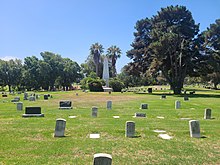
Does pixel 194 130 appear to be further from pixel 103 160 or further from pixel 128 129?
pixel 103 160

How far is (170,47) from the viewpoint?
149 feet

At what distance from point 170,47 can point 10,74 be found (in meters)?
58.5

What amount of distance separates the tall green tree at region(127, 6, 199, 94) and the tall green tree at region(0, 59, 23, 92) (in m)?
47.6

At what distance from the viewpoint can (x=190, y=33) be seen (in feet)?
156

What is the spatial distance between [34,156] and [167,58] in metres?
44.4

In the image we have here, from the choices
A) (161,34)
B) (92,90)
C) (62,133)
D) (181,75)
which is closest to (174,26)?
(161,34)

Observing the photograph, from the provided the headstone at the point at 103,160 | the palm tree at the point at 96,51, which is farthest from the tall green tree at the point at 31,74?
the headstone at the point at 103,160

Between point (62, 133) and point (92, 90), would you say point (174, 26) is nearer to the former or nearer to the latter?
point (92, 90)

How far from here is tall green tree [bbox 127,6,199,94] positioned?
44425 millimetres

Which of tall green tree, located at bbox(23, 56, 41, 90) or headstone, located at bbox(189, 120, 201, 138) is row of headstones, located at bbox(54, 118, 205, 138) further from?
tall green tree, located at bbox(23, 56, 41, 90)

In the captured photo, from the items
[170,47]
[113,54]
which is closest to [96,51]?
[113,54]

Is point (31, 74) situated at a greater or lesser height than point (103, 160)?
greater

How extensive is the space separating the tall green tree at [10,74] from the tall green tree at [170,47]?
156 ft

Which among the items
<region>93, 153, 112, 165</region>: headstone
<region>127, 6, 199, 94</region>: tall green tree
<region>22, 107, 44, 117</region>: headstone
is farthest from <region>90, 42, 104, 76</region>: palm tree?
<region>93, 153, 112, 165</region>: headstone
